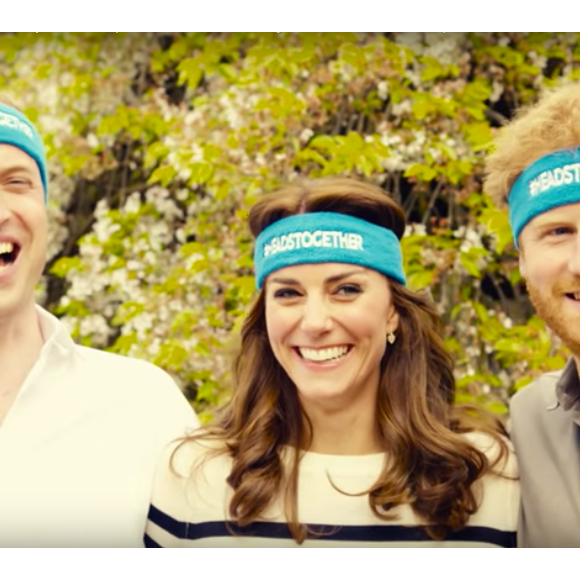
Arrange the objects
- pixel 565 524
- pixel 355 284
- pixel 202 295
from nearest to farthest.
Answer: pixel 565 524 < pixel 355 284 < pixel 202 295

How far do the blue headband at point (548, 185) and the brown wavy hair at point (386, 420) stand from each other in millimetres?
358

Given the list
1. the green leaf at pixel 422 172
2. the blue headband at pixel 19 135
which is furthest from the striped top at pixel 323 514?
the green leaf at pixel 422 172

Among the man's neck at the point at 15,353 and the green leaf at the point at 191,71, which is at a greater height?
the green leaf at the point at 191,71

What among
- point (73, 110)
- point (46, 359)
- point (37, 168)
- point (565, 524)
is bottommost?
point (565, 524)

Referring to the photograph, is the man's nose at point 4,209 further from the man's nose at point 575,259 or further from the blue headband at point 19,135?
the man's nose at point 575,259

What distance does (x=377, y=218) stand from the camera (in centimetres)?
243

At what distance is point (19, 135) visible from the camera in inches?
94.7

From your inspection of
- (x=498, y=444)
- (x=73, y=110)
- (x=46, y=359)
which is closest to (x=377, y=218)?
(x=498, y=444)

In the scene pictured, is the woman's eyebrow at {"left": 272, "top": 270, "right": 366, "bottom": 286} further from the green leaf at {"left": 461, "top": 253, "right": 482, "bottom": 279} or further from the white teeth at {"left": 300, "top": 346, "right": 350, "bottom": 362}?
the green leaf at {"left": 461, "top": 253, "right": 482, "bottom": 279}

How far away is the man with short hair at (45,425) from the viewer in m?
2.38

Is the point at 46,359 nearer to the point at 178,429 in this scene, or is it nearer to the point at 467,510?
the point at 178,429

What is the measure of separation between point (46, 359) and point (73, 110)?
137 centimetres

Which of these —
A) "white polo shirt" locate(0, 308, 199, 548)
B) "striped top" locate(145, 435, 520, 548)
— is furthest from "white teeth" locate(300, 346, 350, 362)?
"white polo shirt" locate(0, 308, 199, 548)

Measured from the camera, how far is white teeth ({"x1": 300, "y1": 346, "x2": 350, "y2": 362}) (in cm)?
233
